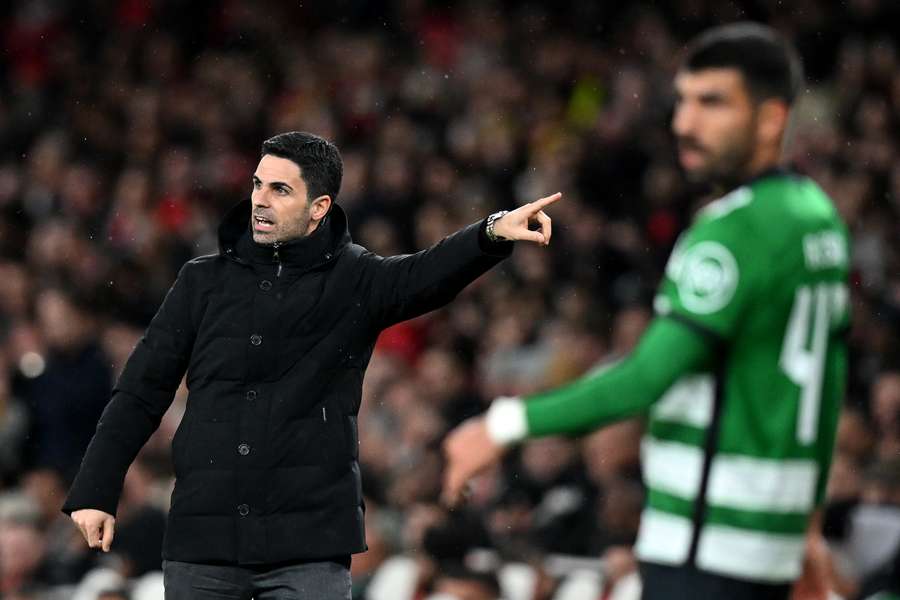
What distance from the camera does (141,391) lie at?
500cm

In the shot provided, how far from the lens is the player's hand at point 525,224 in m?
4.66

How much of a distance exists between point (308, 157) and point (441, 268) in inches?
20.5

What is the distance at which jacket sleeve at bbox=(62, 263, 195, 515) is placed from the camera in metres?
4.96

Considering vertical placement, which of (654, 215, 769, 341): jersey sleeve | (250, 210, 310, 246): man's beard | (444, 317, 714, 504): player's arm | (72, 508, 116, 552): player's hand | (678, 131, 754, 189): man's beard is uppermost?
(250, 210, 310, 246): man's beard

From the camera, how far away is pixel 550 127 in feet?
39.5

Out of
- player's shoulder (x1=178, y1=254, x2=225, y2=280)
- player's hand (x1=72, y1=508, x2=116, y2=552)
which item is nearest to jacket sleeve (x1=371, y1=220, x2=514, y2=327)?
player's shoulder (x1=178, y1=254, x2=225, y2=280)

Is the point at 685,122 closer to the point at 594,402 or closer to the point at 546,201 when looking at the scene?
the point at 594,402

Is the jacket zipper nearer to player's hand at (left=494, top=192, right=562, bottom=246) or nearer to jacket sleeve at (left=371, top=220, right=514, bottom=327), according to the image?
jacket sleeve at (left=371, top=220, right=514, bottom=327)

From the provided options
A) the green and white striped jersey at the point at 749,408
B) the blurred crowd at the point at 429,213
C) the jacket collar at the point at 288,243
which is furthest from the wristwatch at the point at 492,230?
→ the blurred crowd at the point at 429,213

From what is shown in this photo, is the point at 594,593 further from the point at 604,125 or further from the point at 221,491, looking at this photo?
the point at 604,125

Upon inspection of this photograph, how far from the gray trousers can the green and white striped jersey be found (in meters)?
1.60

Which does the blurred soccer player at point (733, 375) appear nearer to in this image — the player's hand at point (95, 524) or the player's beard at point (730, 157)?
the player's beard at point (730, 157)

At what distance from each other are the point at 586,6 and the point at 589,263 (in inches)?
123

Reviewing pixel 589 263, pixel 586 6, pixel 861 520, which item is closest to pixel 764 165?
pixel 861 520
